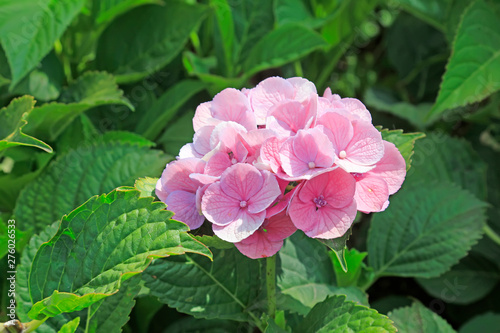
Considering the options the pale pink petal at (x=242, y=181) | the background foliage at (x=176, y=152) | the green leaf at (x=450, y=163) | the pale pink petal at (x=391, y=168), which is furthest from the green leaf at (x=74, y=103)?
the green leaf at (x=450, y=163)

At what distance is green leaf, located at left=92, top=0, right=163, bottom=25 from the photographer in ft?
3.93

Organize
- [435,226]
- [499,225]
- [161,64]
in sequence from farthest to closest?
1. [499,225]
2. [161,64]
3. [435,226]

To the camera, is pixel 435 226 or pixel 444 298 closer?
pixel 435 226

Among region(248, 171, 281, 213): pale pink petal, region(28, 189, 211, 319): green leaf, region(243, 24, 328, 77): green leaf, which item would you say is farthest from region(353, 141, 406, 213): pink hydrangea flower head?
region(243, 24, 328, 77): green leaf

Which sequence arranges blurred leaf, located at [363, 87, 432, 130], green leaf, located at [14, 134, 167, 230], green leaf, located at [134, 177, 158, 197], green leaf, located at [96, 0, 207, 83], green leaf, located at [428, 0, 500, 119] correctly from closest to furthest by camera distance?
green leaf, located at [134, 177, 158, 197] → green leaf, located at [14, 134, 167, 230] → green leaf, located at [428, 0, 500, 119] → green leaf, located at [96, 0, 207, 83] → blurred leaf, located at [363, 87, 432, 130]

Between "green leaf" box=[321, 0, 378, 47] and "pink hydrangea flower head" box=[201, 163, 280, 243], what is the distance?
89 cm

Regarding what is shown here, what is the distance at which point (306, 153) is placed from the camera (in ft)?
2.10

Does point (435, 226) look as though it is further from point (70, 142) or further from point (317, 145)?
point (70, 142)

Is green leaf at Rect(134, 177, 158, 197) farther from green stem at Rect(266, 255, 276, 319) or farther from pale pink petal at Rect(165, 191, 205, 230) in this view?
green stem at Rect(266, 255, 276, 319)

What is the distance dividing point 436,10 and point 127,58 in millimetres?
817

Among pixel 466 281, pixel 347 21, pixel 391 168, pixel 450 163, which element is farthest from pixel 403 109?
pixel 391 168

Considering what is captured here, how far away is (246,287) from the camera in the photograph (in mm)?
827

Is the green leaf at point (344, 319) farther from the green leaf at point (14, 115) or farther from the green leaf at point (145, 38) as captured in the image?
the green leaf at point (145, 38)

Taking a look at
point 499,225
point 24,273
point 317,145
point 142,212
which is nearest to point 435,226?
point 499,225
